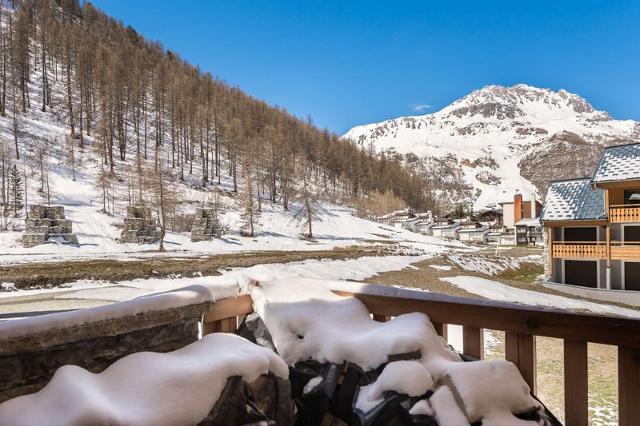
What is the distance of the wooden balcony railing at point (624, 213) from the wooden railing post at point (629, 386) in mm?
19531

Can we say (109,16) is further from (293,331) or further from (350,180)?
(293,331)

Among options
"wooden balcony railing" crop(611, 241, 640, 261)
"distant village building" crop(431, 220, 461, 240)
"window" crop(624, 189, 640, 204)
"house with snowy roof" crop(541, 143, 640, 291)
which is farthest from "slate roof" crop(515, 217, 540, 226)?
"wooden balcony railing" crop(611, 241, 640, 261)

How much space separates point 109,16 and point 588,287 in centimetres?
10982

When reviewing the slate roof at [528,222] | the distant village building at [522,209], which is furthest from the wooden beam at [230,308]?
the distant village building at [522,209]

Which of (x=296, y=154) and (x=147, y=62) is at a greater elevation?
(x=147, y=62)

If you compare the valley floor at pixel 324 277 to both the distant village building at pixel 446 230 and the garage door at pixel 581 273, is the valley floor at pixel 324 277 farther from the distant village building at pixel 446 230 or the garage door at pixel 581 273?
the distant village building at pixel 446 230

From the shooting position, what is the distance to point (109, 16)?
87.7m

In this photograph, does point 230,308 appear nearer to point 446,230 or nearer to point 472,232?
point 472,232

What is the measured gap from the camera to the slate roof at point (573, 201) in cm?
1830

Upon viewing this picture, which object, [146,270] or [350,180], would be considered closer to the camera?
[146,270]

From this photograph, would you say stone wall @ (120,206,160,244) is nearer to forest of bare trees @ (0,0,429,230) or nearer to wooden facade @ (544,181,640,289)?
forest of bare trees @ (0,0,429,230)

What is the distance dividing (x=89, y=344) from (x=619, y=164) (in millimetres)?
22180

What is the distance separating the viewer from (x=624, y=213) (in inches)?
658

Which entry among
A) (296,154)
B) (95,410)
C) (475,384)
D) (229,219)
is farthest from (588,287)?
(296,154)
